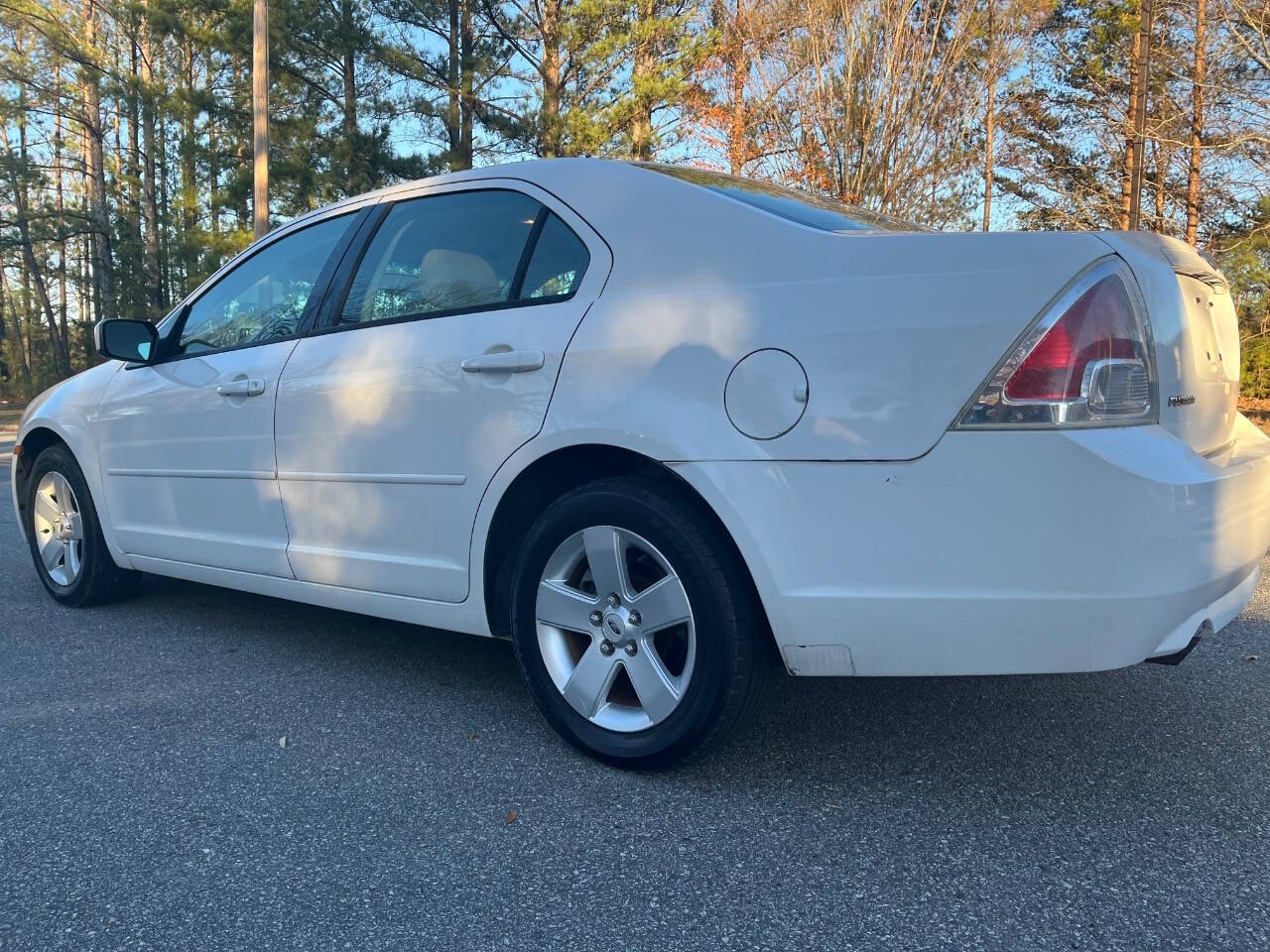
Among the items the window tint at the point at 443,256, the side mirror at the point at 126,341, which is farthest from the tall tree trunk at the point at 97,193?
the window tint at the point at 443,256

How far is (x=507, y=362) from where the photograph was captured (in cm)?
277

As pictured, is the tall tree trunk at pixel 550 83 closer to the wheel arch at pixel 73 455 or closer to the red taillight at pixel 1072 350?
the wheel arch at pixel 73 455

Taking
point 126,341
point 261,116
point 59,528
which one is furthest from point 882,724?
point 261,116

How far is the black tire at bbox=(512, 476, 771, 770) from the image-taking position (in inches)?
94.4

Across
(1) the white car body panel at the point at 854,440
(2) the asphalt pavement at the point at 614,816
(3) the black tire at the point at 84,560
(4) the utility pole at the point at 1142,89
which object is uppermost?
(4) the utility pole at the point at 1142,89

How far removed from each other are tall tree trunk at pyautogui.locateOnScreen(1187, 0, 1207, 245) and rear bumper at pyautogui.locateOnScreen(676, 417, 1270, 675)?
48.2 feet

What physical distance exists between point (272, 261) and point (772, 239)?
2.23 meters

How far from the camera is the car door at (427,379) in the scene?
9.16 ft

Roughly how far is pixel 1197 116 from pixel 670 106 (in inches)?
349

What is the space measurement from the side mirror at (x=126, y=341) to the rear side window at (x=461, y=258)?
46.1 inches

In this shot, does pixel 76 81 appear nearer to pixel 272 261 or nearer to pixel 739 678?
pixel 272 261

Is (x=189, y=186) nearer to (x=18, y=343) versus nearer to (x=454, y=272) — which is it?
(x=18, y=343)

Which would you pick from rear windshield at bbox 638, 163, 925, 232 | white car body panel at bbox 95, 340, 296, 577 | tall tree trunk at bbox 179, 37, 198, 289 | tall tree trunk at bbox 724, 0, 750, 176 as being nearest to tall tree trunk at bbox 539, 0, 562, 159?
tall tree trunk at bbox 724, 0, 750, 176

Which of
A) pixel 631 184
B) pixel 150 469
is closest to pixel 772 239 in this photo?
pixel 631 184
